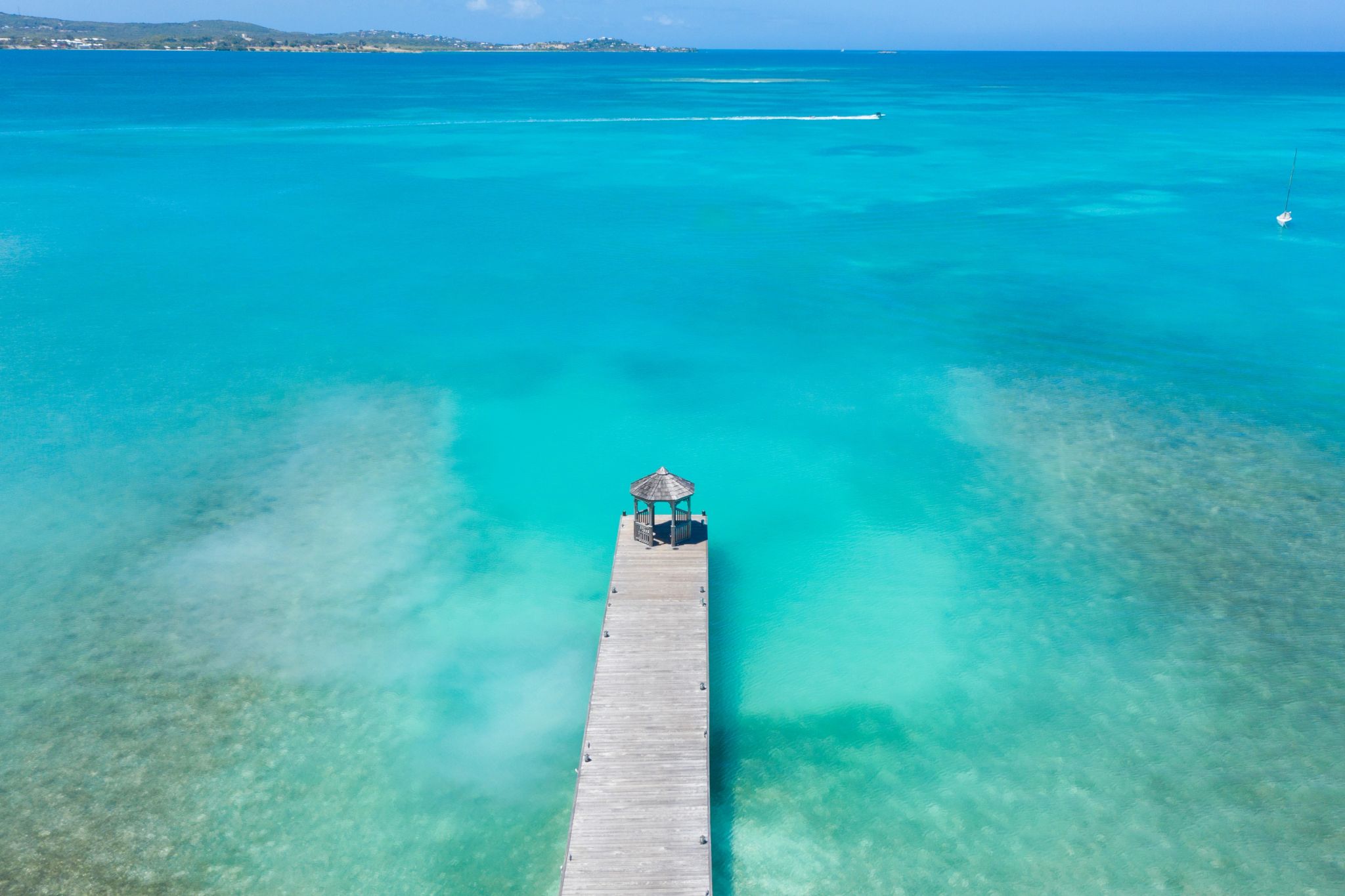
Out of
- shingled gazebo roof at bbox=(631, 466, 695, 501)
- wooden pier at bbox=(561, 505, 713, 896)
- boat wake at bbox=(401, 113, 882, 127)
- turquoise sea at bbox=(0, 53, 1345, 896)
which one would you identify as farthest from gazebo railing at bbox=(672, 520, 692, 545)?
boat wake at bbox=(401, 113, 882, 127)

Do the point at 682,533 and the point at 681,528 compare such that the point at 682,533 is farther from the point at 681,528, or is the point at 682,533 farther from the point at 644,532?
the point at 644,532

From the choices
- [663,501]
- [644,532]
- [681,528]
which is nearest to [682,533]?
[681,528]

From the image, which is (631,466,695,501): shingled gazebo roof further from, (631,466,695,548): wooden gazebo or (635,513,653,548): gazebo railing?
(635,513,653,548): gazebo railing

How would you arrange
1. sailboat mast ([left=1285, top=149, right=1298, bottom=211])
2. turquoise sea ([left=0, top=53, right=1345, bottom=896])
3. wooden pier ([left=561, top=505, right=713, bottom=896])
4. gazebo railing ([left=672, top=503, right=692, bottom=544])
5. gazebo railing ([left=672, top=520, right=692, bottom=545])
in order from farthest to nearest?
sailboat mast ([left=1285, top=149, right=1298, bottom=211]), gazebo railing ([left=672, top=520, right=692, bottom=545]), gazebo railing ([left=672, top=503, right=692, bottom=544]), turquoise sea ([left=0, top=53, right=1345, bottom=896]), wooden pier ([left=561, top=505, right=713, bottom=896])

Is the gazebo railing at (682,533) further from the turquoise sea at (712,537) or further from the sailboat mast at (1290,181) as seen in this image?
the sailboat mast at (1290,181)

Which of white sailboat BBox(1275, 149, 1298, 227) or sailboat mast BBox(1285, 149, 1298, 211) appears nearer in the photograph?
white sailboat BBox(1275, 149, 1298, 227)

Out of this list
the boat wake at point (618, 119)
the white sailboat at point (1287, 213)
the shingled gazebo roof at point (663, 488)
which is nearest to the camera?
the shingled gazebo roof at point (663, 488)

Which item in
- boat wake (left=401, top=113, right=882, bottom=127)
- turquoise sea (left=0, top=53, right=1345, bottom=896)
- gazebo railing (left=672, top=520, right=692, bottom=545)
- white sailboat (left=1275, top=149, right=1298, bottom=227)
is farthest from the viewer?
boat wake (left=401, top=113, right=882, bottom=127)

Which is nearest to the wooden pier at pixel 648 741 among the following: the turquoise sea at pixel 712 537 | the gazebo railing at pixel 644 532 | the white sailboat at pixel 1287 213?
the gazebo railing at pixel 644 532
